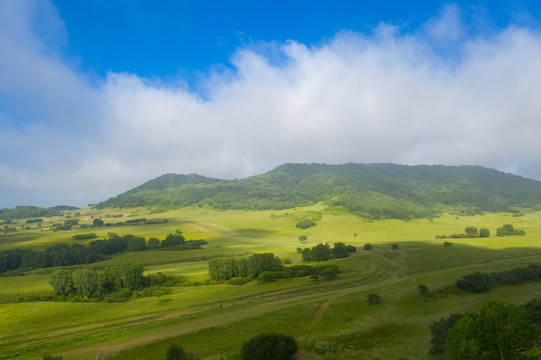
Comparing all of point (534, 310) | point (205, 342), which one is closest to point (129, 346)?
point (205, 342)

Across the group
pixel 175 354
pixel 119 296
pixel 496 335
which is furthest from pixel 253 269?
pixel 496 335

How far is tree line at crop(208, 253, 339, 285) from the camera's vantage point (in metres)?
71.0

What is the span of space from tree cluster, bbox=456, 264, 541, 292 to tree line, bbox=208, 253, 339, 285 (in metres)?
28.7

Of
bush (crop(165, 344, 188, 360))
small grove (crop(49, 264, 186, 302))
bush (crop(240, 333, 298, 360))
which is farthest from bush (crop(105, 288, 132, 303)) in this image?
bush (crop(240, 333, 298, 360))

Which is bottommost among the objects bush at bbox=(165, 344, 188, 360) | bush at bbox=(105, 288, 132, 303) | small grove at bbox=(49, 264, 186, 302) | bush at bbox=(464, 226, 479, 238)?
bush at bbox=(105, 288, 132, 303)

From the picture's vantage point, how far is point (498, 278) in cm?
5150

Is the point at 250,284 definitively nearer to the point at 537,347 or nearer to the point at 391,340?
the point at 391,340

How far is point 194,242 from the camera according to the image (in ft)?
469

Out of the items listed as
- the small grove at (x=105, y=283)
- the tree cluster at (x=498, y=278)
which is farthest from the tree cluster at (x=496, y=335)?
the small grove at (x=105, y=283)

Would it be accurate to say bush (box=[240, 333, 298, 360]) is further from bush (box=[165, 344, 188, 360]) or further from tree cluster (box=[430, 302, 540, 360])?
tree cluster (box=[430, 302, 540, 360])

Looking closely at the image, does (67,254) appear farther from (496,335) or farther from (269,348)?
(496,335)

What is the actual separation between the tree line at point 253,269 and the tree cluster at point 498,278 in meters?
28.7

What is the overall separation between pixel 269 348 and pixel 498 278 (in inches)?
2007

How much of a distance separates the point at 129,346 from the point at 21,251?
11421 cm
